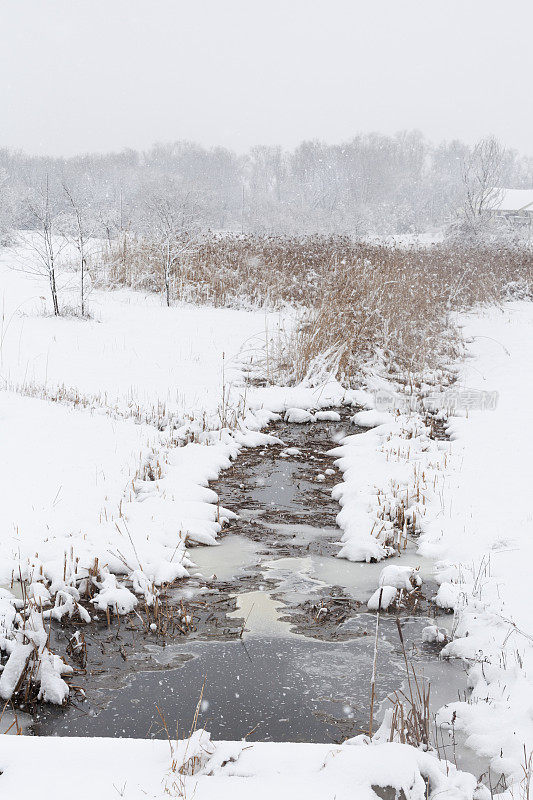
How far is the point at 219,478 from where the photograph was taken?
20.8 ft

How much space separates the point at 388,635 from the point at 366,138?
9713 cm

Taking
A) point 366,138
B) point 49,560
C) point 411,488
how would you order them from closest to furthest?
1. point 49,560
2. point 411,488
3. point 366,138

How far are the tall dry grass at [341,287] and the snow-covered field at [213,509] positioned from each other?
884 millimetres

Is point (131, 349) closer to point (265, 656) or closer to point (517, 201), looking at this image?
point (265, 656)

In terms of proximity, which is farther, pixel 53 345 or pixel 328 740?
pixel 53 345

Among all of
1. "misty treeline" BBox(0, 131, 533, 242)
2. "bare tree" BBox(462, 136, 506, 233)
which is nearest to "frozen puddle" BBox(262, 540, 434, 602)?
"bare tree" BBox(462, 136, 506, 233)

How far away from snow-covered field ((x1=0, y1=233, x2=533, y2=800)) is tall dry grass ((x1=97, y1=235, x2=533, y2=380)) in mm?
884

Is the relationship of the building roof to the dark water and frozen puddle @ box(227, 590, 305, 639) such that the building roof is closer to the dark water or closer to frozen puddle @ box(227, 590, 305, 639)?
frozen puddle @ box(227, 590, 305, 639)

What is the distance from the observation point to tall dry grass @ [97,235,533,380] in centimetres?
1048

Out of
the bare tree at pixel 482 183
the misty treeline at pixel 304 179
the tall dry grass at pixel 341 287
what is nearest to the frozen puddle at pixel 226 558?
the tall dry grass at pixel 341 287

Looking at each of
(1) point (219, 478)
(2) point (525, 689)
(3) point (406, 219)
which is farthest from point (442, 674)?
(3) point (406, 219)

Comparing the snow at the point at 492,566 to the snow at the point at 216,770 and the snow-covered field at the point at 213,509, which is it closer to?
the snow-covered field at the point at 213,509

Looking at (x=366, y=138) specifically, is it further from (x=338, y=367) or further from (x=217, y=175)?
(x=338, y=367)

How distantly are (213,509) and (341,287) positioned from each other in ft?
26.9
